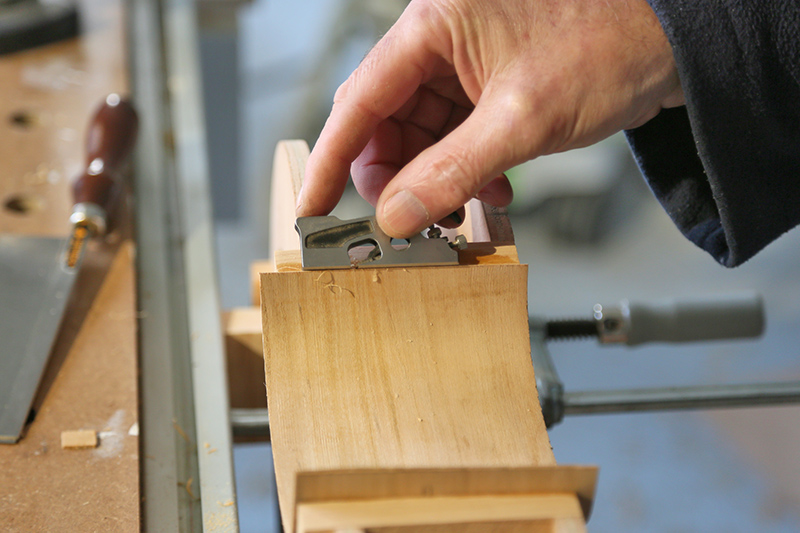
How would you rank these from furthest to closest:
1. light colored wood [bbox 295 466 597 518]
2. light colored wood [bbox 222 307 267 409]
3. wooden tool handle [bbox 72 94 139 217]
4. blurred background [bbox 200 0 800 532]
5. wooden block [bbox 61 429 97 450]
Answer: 1. blurred background [bbox 200 0 800 532]
2. wooden tool handle [bbox 72 94 139 217]
3. light colored wood [bbox 222 307 267 409]
4. wooden block [bbox 61 429 97 450]
5. light colored wood [bbox 295 466 597 518]

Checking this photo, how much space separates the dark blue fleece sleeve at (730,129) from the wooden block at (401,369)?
0.77 feet

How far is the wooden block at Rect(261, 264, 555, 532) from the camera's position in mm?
523

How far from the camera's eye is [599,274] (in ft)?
9.54

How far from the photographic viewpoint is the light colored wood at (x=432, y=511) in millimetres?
443

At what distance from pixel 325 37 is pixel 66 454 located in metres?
2.83

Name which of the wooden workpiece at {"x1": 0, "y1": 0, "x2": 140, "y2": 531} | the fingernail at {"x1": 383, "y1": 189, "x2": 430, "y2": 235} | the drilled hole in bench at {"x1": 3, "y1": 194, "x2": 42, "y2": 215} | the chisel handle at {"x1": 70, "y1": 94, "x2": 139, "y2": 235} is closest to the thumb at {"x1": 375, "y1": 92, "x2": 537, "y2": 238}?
the fingernail at {"x1": 383, "y1": 189, "x2": 430, "y2": 235}

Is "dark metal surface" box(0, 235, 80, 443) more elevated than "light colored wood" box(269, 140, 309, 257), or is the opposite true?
"light colored wood" box(269, 140, 309, 257)

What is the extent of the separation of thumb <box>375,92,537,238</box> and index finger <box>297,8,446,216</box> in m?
0.08

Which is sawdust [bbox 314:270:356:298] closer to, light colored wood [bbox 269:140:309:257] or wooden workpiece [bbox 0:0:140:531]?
light colored wood [bbox 269:140:309:257]

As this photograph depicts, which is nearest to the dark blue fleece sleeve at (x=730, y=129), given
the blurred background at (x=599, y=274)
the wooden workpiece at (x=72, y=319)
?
the wooden workpiece at (x=72, y=319)

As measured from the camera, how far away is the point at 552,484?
1.50ft

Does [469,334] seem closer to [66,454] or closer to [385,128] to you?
[385,128]

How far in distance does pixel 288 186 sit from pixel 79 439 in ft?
1.08

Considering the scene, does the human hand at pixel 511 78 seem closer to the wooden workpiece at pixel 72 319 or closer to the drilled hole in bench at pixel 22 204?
the wooden workpiece at pixel 72 319
